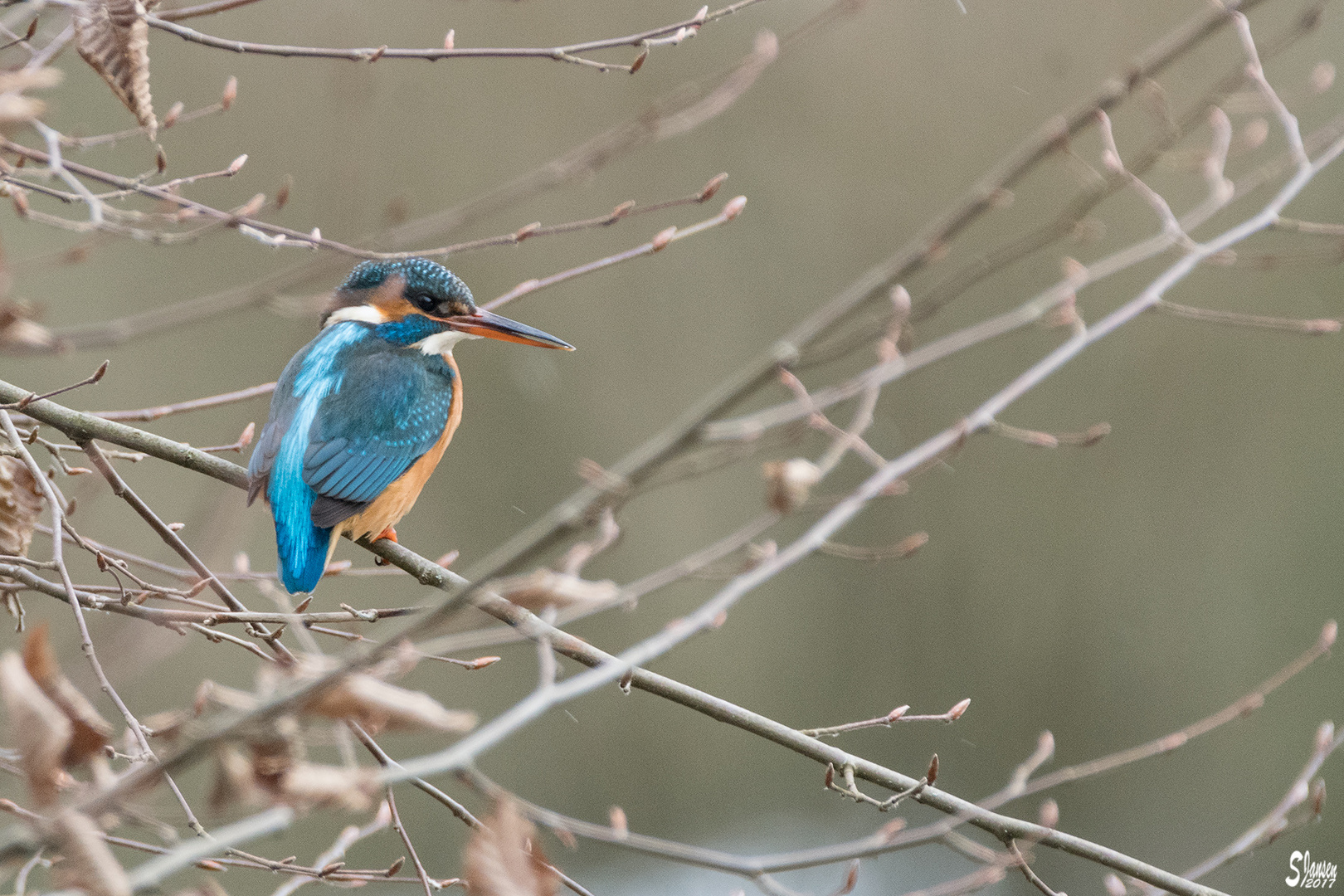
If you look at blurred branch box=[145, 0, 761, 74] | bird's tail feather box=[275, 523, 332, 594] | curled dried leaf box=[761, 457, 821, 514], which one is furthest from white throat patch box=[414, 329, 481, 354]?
curled dried leaf box=[761, 457, 821, 514]

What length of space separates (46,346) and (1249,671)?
504 centimetres

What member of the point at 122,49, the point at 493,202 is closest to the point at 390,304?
the point at 122,49

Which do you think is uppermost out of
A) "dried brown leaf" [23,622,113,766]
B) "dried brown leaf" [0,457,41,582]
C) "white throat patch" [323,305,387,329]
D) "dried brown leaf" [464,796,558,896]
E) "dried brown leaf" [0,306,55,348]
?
"dried brown leaf" [0,306,55,348]

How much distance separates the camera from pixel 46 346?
28.7 inches

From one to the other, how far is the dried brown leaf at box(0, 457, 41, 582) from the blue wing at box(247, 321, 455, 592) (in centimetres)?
31

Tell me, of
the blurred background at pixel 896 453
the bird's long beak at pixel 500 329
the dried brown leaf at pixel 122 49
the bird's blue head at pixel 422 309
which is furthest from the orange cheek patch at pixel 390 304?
the blurred background at pixel 896 453

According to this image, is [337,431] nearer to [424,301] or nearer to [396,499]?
[396,499]

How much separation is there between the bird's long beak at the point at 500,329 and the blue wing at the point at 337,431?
0.36 feet

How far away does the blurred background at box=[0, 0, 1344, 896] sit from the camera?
4711 mm

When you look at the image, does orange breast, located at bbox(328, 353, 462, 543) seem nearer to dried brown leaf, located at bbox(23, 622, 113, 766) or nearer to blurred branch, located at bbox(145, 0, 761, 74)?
blurred branch, located at bbox(145, 0, 761, 74)

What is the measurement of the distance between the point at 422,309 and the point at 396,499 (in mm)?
399

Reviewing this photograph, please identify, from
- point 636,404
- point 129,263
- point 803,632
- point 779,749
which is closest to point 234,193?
point 129,263

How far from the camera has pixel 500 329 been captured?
2.14 meters

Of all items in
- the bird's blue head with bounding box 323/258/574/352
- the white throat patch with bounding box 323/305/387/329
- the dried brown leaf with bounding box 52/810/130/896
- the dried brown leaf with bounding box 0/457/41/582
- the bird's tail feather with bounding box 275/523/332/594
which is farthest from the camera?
the white throat patch with bounding box 323/305/387/329
